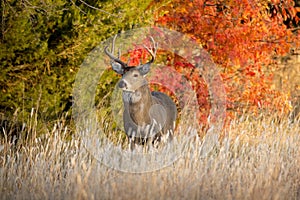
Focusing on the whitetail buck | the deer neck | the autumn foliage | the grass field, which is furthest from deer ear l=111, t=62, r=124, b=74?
the grass field

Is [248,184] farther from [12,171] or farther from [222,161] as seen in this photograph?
[12,171]

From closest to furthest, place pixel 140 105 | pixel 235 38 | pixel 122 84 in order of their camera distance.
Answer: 1. pixel 122 84
2. pixel 140 105
3. pixel 235 38

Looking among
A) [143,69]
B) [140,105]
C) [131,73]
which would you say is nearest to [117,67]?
[131,73]

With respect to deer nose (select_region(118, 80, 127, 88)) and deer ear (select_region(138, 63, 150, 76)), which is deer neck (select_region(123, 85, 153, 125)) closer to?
deer ear (select_region(138, 63, 150, 76))

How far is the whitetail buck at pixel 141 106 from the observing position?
803cm

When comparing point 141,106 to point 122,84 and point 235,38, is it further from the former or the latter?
point 235,38

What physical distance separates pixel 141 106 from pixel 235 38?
188cm

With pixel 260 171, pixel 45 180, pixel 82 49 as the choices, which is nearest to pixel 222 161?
pixel 260 171

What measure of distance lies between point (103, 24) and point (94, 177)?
3.82 m

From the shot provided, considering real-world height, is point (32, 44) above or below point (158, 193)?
above

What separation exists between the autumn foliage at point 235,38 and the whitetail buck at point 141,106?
108 cm

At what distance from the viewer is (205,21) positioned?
9.30 m

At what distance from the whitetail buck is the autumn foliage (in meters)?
1.08

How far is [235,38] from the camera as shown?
30.2 feet
